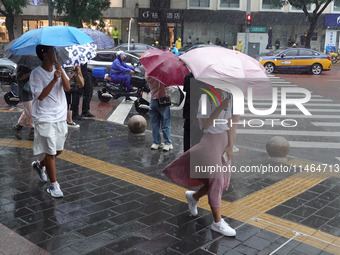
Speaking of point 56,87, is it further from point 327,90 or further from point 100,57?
point 327,90

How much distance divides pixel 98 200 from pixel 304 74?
21.3 meters

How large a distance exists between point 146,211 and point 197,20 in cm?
3447

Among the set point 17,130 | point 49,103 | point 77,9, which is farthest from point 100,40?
point 77,9

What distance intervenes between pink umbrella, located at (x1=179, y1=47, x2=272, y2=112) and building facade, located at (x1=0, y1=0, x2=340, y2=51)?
32358mm

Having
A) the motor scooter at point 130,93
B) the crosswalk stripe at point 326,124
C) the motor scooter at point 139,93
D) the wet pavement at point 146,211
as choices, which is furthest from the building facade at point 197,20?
the wet pavement at point 146,211

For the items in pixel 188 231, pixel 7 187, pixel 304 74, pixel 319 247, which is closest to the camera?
pixel 319 247

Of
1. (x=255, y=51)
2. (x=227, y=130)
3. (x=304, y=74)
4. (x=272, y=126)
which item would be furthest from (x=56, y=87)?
(x=255, y=51)

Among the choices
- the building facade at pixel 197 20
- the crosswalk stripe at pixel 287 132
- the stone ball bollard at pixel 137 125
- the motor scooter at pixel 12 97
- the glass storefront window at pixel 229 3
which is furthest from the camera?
the glass storefront window at pixel 229 3

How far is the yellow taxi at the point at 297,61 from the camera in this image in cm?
2384

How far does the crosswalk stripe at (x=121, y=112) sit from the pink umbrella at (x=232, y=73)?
Result: 6683 millimetres

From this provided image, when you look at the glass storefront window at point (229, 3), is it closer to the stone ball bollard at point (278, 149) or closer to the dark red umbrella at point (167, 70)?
the stone ball bollard at point (278, 149)

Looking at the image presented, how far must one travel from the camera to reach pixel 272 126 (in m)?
10.7

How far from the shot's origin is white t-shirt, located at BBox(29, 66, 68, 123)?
5062 millimetres

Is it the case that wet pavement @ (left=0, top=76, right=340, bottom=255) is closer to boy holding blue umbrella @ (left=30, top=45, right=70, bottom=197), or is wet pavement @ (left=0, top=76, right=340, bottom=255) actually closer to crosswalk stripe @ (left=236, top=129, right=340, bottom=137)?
boy holding blue umbrella @ (left=30, top=45, right=70, bottom=197)
